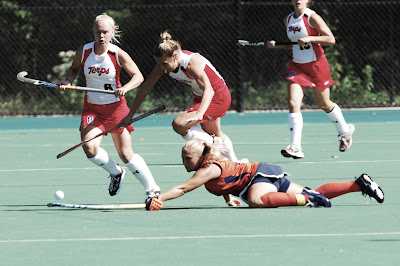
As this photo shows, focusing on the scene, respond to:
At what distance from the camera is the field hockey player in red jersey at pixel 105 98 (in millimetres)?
8508

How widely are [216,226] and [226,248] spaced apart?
0.82 metres

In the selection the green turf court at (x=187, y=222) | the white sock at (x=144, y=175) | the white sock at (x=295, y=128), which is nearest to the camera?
the green turf court at (x=187, y=222)

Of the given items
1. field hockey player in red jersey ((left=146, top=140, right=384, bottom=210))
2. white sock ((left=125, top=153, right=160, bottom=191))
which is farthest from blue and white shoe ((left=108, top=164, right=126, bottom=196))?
field hockey player in red jersey ((left=146, top=140, right=384, bottom=210))

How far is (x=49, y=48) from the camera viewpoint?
21375mm

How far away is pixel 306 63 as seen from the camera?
1198cm

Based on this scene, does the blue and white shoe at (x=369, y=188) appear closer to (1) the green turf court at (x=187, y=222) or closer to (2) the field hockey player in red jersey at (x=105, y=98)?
(1) the green turf court at (x=187, y=222)

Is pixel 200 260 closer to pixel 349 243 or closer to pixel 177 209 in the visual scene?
pixel 349 243

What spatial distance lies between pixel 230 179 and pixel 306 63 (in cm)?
456

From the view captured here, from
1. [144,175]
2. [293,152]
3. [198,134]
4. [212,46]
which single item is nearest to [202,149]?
[144,175]

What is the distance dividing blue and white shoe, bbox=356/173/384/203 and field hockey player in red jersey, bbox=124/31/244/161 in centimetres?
141

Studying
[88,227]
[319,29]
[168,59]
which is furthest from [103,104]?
[319,29]

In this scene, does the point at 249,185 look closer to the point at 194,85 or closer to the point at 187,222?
the point at 187,222

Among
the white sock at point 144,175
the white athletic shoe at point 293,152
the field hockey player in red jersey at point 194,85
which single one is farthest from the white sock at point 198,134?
the white athletic shoe at point 293,152

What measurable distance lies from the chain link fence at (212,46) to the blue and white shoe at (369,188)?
12.1 metres
